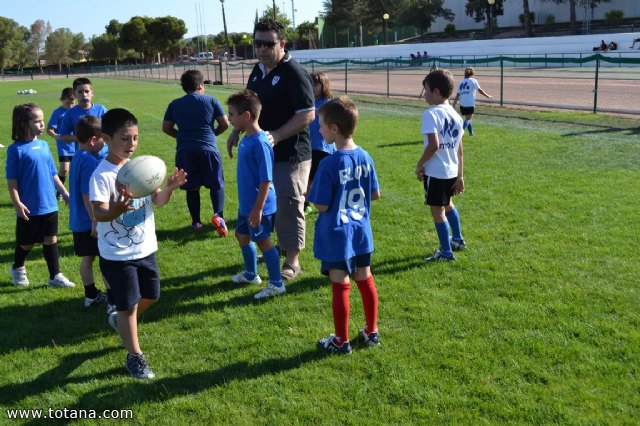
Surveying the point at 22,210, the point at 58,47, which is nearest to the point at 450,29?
the point at 58,47

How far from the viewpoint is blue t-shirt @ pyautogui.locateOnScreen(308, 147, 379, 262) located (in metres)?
3.88

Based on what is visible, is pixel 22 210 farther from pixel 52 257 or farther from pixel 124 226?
pixel 124 226

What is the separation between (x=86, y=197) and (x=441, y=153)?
10.1 ft

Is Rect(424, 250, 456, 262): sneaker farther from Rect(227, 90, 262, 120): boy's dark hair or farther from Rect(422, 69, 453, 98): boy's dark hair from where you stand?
Rect(227, 90, 262, 120): boy's dark hair

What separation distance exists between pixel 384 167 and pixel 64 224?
17.2 feet

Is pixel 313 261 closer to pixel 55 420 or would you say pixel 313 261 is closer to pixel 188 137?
pixel 188 137

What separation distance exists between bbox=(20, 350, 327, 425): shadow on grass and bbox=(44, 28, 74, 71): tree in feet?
357

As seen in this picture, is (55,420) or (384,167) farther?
(384,167)

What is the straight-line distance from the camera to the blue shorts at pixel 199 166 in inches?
282

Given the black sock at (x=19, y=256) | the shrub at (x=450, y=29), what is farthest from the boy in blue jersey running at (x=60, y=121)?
the shrub at (x=450, y=29)

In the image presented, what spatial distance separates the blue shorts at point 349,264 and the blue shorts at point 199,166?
3.47 m

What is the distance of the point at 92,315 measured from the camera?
5051 mm

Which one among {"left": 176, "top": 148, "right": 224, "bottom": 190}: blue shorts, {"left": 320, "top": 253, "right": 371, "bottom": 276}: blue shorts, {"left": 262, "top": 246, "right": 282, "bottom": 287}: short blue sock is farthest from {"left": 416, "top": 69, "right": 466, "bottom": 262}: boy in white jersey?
{"left": 176, "top": 148, "right": 224, "bottom": 190}: blue shorts

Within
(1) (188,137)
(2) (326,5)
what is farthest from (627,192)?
(2) (326,5)
